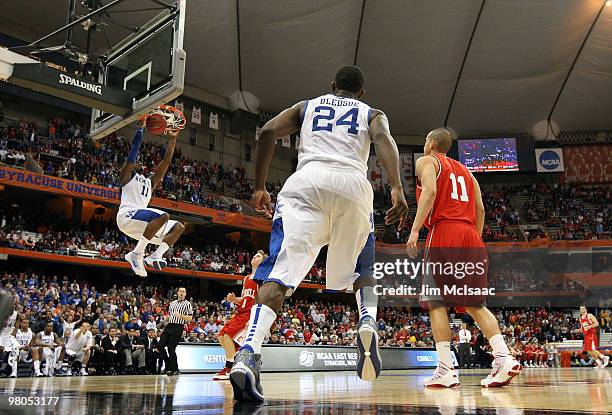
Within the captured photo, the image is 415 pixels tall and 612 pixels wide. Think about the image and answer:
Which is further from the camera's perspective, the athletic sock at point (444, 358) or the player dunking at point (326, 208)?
the athletic sock at point (444, 358)

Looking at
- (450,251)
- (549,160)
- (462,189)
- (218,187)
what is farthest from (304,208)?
(549,160)

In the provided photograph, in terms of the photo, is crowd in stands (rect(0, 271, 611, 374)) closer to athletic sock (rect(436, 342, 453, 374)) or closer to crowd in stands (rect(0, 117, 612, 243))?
crowd in stands (rect(0, 117, 612, 243))

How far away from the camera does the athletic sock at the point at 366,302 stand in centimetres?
332

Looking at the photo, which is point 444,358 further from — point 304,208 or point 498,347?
point 304,208

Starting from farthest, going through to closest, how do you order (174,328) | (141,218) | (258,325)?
(174,328) < (141,218) < (258,325)

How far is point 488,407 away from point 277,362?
1091 centimetres

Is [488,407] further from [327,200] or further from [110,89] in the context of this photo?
[110,89]

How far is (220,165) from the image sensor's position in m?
31.9

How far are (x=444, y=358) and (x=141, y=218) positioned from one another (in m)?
4.22

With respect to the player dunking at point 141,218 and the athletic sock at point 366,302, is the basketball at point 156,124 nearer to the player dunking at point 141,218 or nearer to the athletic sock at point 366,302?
the player dunking at point 141,218

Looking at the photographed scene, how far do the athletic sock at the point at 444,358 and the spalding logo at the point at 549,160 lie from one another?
1369 inches

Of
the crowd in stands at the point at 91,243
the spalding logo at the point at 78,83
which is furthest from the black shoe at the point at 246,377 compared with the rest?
the crowd in stands at the point at 91,243

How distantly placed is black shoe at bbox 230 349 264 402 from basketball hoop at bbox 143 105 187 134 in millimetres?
4850

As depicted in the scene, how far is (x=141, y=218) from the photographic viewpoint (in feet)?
23.9
